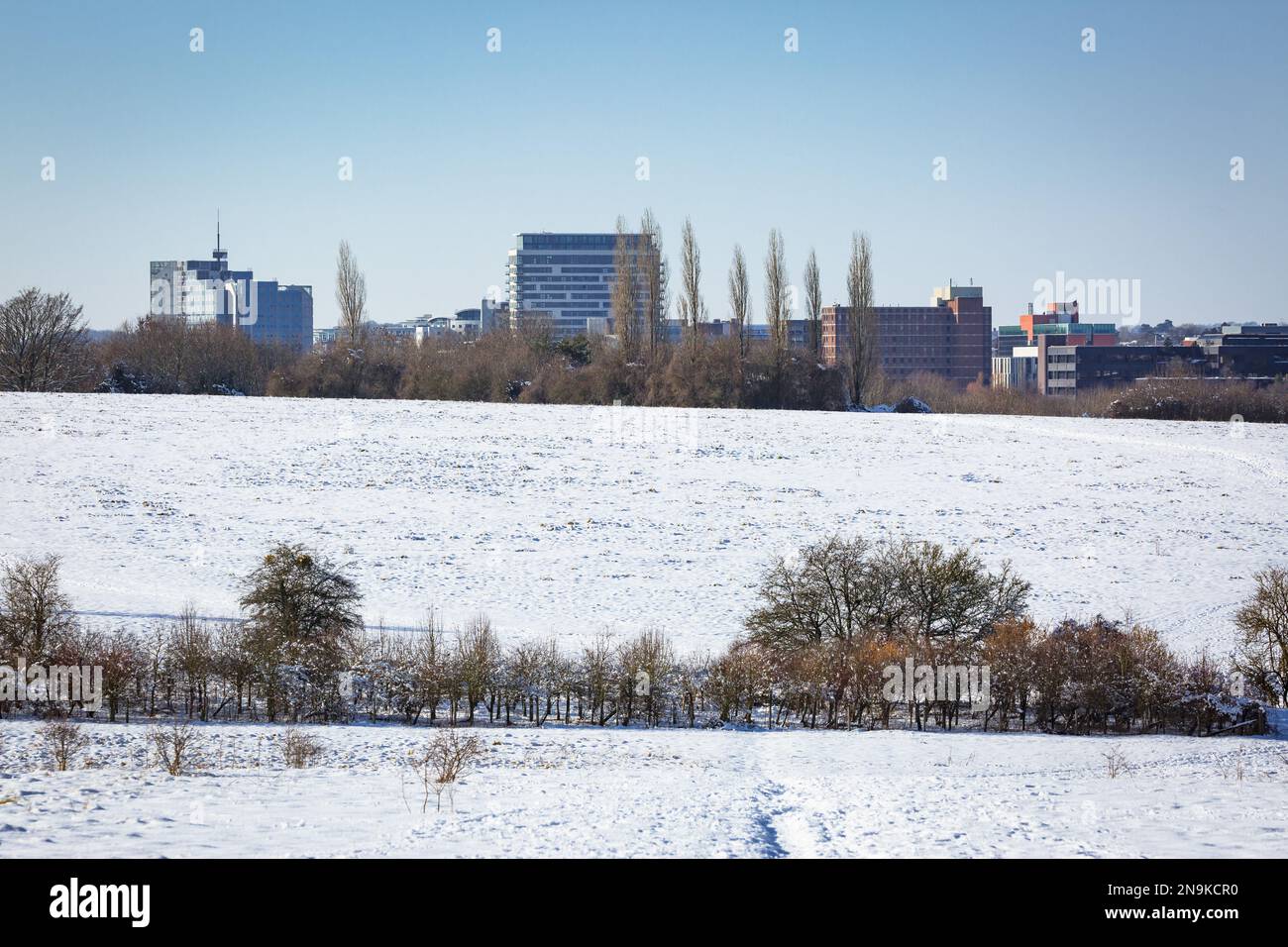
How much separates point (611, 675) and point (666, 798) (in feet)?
26.0

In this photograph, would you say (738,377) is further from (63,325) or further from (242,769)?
(242,769)

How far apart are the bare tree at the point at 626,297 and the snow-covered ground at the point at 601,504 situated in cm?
1956

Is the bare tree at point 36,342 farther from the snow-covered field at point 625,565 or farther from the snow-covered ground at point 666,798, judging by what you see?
the snow-covered ground at point 666,798

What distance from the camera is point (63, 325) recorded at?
7700 centimetres

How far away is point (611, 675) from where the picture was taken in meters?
23.6

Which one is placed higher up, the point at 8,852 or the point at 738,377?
the point at 738,377

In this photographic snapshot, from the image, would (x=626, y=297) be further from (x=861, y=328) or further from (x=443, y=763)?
(x=443, y=763)

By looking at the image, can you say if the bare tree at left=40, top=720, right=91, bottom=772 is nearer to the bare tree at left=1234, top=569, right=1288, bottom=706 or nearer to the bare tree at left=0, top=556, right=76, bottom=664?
the bare tree at left=0, top=556, right=76, bottom=664

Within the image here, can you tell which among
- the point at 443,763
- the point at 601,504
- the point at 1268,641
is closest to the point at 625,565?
the point at 601,504

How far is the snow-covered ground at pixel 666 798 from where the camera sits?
519 inches

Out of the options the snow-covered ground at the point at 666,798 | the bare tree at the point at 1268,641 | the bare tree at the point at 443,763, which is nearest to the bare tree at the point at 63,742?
the snow-covered ground at the point at 666,798

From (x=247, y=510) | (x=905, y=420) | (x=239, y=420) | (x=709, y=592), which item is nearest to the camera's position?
(x=709, y=592)

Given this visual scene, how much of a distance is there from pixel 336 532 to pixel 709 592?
507 inches
